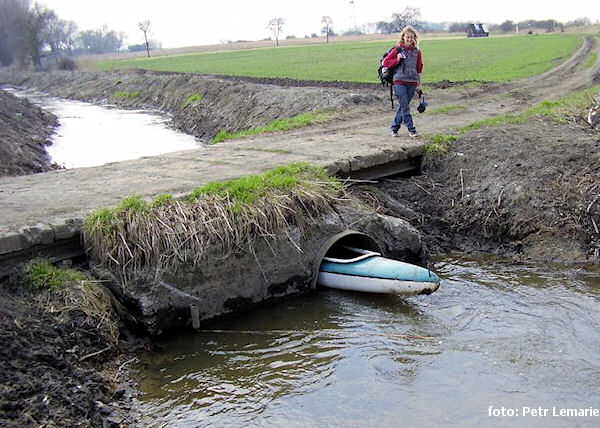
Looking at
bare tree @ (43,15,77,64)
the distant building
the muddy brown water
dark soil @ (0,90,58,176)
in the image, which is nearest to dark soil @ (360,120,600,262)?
the muddy brown water

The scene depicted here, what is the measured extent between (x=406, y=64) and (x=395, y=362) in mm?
7224

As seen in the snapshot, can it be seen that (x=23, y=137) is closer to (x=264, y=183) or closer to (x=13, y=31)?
(x=264, y=183)

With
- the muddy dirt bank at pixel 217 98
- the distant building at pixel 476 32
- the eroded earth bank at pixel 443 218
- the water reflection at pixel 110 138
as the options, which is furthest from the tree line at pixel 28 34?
the eroded earth bank at pixel 443 218

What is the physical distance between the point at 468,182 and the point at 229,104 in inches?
694

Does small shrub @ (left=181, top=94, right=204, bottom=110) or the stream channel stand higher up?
small shrub @ (left=181, top=94, right=204, bottom=110)

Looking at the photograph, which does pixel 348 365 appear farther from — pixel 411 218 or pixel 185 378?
pixel 411 218

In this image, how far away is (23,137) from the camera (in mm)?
22438

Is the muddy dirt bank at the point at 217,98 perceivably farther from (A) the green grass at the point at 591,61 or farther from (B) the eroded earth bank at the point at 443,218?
(A) the green grass at the point at 591,61

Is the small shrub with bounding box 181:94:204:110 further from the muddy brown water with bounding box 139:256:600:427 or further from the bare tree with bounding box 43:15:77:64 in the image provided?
the bare tree with bounding box 43:15:77:64

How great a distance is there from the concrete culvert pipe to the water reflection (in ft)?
35.7

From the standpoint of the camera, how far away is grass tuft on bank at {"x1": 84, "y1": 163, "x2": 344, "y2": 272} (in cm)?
753

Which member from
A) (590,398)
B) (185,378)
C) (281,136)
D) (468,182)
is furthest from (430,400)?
(281,136)

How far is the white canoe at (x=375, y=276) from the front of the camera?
8.06m

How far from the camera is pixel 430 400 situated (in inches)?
235
